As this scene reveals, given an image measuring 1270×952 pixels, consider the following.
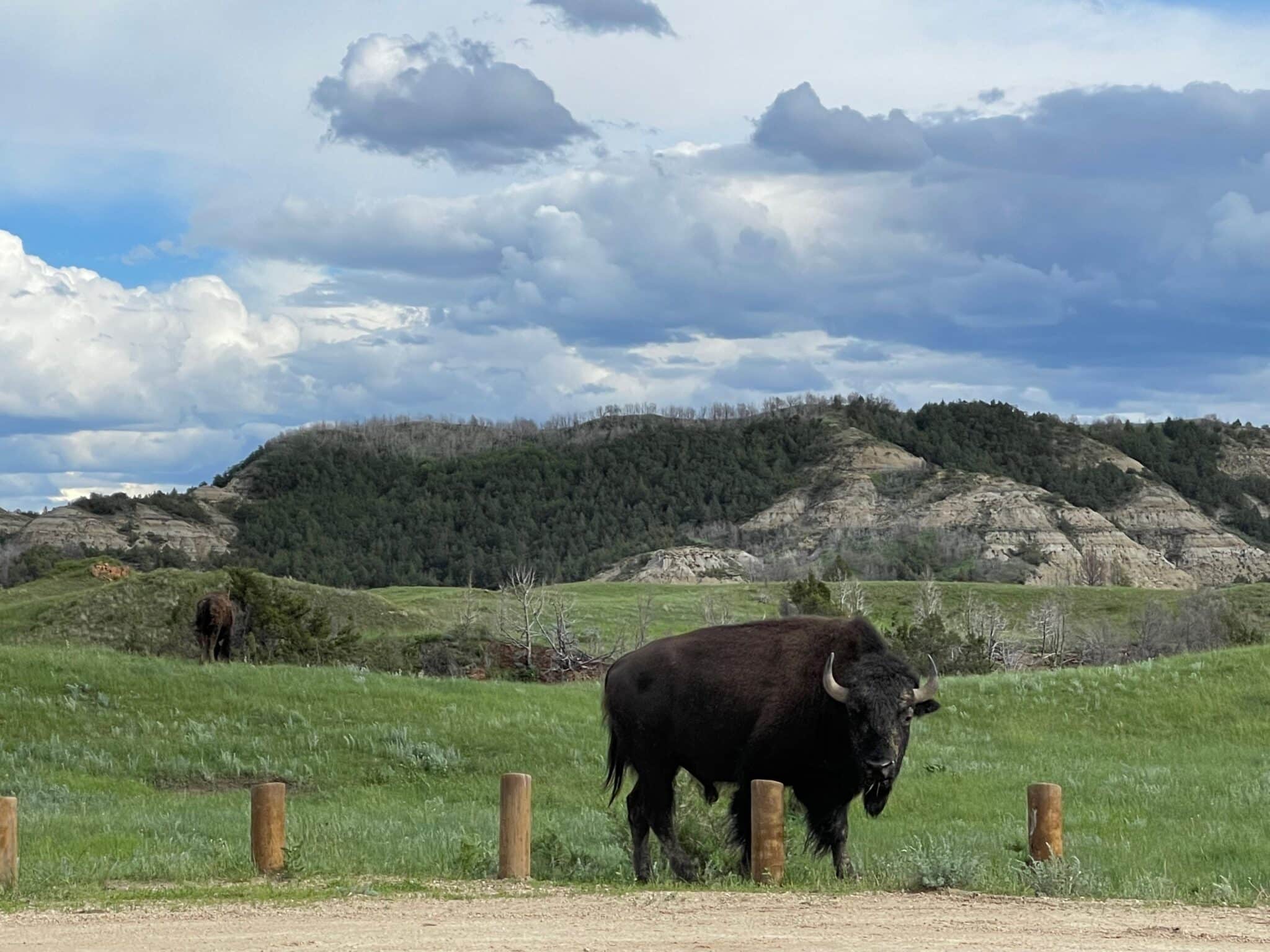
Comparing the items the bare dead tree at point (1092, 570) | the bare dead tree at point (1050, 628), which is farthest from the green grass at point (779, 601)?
the bare dead tree at point (1092, 570)

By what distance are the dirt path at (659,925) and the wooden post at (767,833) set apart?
767mm

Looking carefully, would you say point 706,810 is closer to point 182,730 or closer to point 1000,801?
point 1000,801

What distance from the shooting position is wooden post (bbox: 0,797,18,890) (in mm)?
11594

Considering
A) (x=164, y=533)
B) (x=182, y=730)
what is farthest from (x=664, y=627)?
(x=164, y=533)

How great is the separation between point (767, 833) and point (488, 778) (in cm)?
951

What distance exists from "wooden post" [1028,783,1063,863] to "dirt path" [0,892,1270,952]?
3.51 ft

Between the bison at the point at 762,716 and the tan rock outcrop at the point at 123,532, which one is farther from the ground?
the tan rock outcrop at the point at 123,532

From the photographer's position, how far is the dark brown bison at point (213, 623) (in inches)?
1182

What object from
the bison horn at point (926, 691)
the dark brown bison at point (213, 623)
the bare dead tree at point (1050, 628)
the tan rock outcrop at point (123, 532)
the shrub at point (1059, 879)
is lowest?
the bare dead tree at point (1050, 628)

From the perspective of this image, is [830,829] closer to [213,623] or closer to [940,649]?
[213,623]

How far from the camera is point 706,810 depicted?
549 inches

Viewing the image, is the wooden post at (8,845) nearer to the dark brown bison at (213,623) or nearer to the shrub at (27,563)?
the dark brown bison at (213,623)

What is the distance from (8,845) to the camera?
38.4ft

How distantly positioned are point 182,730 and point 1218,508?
461 ft
